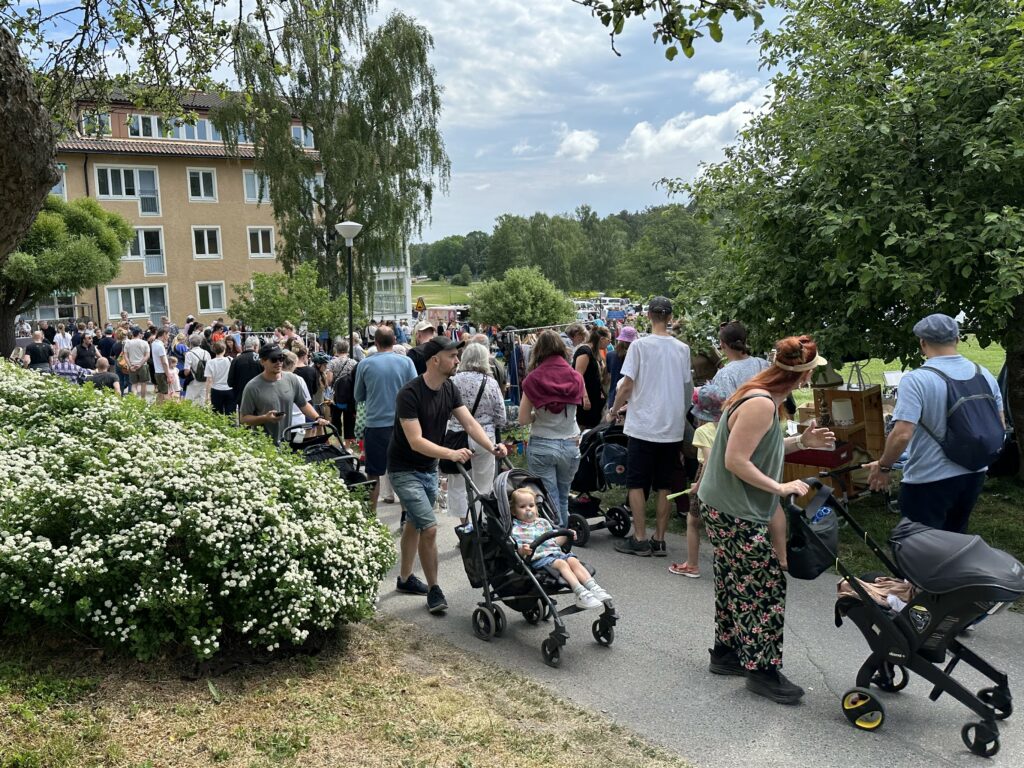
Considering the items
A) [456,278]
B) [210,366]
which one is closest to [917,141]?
[210,366]

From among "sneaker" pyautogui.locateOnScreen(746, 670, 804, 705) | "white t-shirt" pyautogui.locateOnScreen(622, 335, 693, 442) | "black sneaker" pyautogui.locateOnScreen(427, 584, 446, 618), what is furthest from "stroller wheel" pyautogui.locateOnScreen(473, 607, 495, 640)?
"white t-shirt" pyautogui.locateOnScreen(622, 335, 693, 442)

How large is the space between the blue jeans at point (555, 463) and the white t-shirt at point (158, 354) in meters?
14.9

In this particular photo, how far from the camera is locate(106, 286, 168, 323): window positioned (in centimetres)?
4272

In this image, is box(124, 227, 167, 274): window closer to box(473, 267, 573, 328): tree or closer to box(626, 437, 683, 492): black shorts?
box(473, 267, 573, 328): tree

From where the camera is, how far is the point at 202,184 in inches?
1758

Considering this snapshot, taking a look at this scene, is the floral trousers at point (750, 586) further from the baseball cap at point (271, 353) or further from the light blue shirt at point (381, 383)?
the baseball cap at point (271, 353)

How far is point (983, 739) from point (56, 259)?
1157 inches

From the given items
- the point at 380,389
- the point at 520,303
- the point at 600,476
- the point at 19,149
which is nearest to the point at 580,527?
the point at 600,476

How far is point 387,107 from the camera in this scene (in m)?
32.0

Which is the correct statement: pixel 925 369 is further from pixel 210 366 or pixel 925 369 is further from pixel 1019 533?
pixel 210 366

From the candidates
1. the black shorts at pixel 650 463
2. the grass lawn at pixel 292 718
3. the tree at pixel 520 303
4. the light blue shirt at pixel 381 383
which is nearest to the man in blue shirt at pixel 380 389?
the light blue shirt at pixel 381 383

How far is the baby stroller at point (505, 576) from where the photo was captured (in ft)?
17.1

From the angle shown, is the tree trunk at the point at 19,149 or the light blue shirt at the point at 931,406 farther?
the light blue shirt at the point at 931,406

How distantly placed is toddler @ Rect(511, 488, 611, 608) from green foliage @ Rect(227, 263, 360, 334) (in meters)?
23.3
